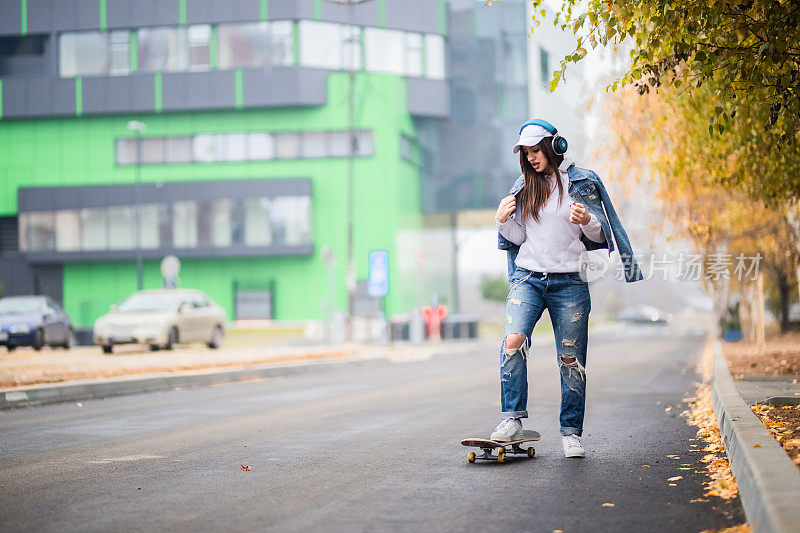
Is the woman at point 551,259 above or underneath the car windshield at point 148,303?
above

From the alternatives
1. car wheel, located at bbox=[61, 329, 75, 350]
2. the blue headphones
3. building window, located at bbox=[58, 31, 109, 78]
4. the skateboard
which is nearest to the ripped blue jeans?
the skateboard

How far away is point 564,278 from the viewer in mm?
6645

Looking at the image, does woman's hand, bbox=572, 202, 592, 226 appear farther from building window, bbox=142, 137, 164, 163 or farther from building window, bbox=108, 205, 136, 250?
building window, bbox=142, 137, 164, 163

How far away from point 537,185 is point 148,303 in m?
20.7

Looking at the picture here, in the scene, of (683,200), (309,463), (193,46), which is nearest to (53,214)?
(193,46)

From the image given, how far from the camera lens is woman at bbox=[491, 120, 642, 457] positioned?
6566 mm

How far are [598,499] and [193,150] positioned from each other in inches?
2024

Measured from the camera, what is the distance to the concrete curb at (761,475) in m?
3.92

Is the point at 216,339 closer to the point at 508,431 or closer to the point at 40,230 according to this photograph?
the point at 508,431

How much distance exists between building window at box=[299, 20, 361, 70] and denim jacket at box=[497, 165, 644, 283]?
46407 mm

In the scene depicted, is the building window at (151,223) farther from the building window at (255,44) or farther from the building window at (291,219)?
the building window at (255,44)

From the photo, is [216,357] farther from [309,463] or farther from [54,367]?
[309,463]

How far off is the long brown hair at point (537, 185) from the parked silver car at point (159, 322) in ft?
63.6

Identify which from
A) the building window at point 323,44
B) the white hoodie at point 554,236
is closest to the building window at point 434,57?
the building window at point 323,44
